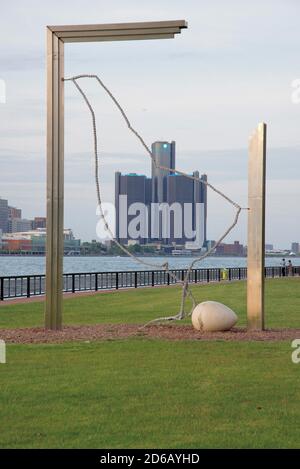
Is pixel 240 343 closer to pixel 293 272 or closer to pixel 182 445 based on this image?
pixel 182 445

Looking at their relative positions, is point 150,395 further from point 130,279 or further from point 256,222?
point 130,279

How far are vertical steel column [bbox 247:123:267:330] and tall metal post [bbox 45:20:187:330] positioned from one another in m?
2.43

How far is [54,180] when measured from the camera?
16641 millimetres

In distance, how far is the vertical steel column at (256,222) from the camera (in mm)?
16359

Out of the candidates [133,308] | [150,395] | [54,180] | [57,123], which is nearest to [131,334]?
[54,180]

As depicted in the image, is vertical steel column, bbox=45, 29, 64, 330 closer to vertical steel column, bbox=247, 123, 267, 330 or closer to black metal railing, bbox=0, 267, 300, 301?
vertical steel column, bbox=247, 123, 267, 330

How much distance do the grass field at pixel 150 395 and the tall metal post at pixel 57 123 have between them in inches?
90.5

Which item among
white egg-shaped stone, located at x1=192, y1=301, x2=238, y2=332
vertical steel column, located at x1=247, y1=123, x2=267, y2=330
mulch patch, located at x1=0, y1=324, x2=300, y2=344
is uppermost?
vertical steel column, located at x1=247, y1=123, x2=267, y2=330

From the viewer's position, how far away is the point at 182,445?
7.91 meters

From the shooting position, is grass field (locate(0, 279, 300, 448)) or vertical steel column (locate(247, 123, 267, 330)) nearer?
grass field (locate(0, 279, 300, 448))

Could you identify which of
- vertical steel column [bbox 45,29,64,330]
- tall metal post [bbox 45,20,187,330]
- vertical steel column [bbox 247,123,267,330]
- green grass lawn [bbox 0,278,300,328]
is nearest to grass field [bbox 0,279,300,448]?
vertical steel column [bbox 247,123,267,330]

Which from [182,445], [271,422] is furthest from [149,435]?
[271,422]

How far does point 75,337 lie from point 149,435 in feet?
23.9

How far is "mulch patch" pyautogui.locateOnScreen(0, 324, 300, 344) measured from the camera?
50.0 ft
